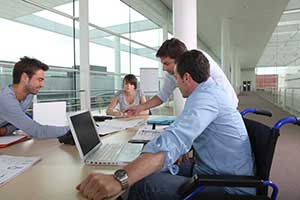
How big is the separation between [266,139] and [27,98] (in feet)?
5.56

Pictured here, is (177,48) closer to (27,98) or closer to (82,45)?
(27,98)

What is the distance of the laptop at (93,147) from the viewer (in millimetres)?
1256

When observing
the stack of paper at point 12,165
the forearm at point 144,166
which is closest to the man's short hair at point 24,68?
the stack of paper at point 12,165

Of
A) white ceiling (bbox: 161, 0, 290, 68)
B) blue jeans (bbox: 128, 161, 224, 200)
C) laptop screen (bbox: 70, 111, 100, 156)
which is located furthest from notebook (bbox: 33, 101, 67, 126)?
white ceiling (bbox: 161, 0, 290, 68)

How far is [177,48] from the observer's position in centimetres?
203

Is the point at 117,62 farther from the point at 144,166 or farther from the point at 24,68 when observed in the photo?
the point at 144,166

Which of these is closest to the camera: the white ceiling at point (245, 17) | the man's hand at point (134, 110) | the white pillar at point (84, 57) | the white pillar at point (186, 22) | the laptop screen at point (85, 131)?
the laptop screen at point (85, 131)

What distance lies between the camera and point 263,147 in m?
1.13

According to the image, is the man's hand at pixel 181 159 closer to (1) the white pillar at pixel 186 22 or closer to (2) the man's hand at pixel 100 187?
(2) the man's hand at pixel 100 187

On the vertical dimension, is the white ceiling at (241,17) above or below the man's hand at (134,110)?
above

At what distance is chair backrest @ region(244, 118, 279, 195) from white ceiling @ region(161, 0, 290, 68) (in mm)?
7522

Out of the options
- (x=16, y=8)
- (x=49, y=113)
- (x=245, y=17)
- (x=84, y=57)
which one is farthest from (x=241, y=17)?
(x=49, y=113)

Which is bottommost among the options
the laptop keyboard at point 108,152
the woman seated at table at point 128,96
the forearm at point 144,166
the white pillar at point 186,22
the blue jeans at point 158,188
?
the blue jeans at point 158,188

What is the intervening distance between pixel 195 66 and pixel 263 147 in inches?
17.2
